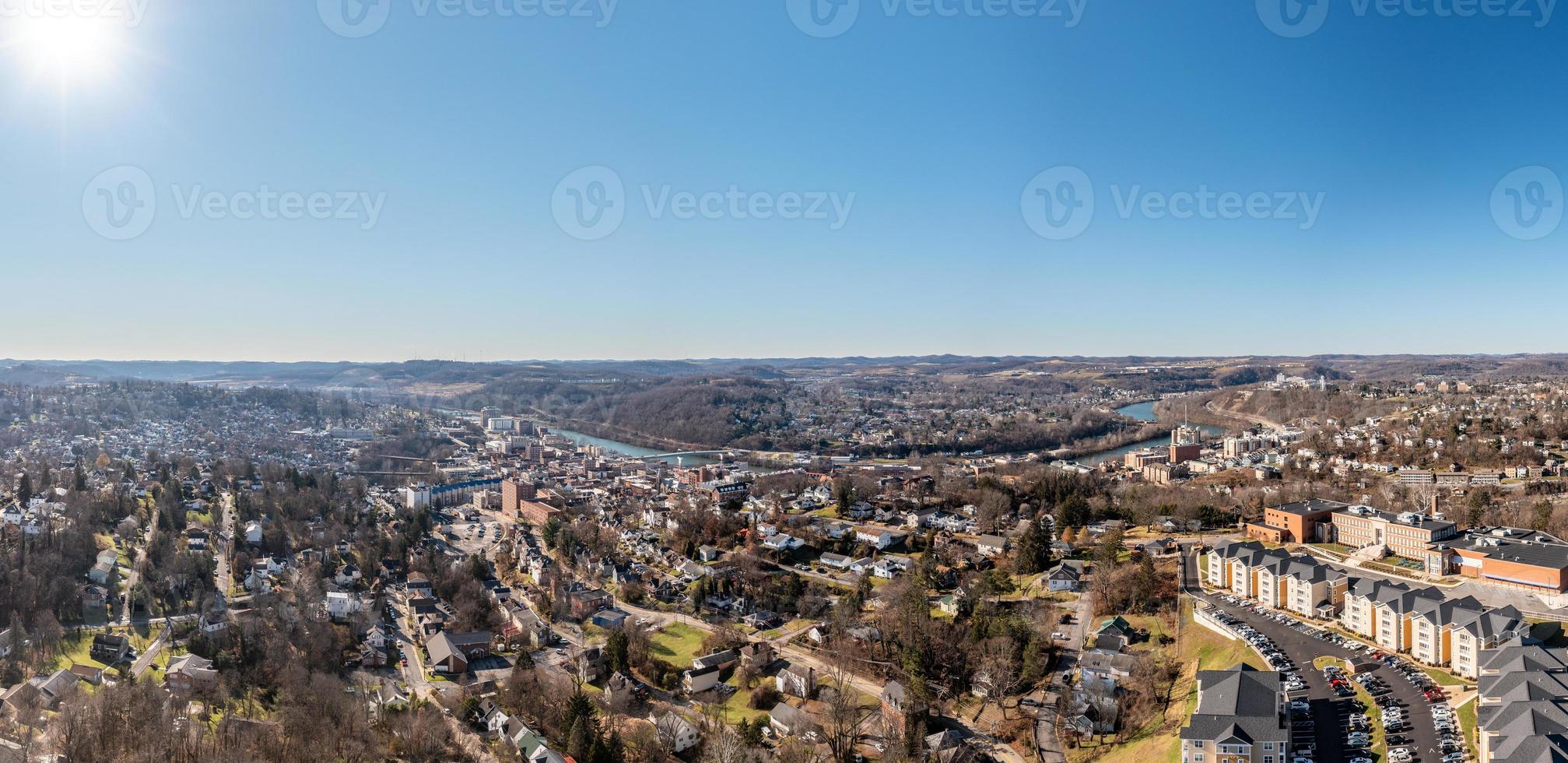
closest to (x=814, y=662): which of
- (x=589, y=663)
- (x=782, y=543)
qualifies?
(x=589, y=663)

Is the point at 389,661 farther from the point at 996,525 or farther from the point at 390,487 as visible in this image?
the point at 390,487

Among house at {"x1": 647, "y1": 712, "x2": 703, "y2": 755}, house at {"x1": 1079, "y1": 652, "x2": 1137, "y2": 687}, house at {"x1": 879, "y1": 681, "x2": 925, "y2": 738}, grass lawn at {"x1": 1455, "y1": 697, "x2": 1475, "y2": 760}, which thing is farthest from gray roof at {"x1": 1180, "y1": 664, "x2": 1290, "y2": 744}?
house at {"x1": 647, "y1": 712, "x2": 703, "y2": 755}

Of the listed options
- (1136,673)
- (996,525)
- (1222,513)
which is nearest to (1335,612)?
(1136,673)

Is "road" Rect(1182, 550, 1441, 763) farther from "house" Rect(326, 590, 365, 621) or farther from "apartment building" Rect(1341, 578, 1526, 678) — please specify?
"house" Rect(326, 590, 365, 621)

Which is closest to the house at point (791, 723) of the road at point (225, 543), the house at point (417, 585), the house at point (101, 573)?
the house at point (417, 585)

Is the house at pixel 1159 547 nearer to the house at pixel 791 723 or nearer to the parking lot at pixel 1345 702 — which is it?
the parking lot at pixel 1345 702
